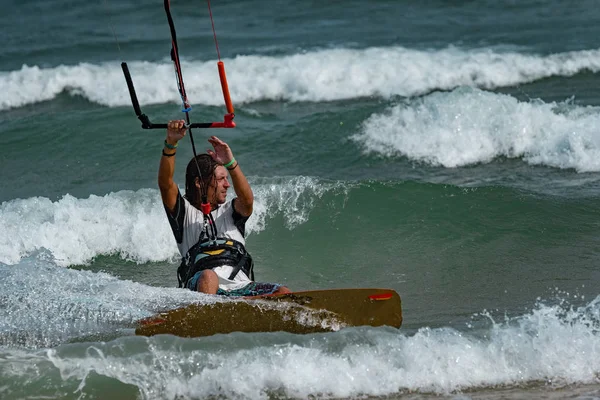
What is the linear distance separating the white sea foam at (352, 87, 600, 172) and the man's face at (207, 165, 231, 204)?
4.80m

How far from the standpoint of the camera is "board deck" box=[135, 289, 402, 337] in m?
5.72

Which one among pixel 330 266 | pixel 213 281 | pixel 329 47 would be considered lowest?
pixel 330 266

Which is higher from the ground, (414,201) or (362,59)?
(362,59)

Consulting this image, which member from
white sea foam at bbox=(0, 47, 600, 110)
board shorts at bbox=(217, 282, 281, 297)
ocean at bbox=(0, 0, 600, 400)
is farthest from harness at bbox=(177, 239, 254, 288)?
white sea foam at bbox=(0, 47, 600, 110)

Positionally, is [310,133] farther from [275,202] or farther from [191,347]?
[191,347]

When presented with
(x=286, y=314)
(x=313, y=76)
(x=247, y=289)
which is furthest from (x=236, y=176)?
(x=313, y=76)

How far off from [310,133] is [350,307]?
19.5 feet

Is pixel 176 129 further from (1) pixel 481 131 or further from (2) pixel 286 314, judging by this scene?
(1) pixel 481 131

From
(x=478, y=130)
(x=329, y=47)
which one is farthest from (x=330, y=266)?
(x=329, y=47)

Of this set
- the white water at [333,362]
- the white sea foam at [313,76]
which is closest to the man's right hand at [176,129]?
the white water at [333,362]

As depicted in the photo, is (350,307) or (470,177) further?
(470,177)

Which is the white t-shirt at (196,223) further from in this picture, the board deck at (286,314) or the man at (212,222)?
the board deck at (286,314)

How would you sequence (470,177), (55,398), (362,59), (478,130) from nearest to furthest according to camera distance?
1. (55,398)
2. (470,177)
3. (478,130)
4. (362,59)

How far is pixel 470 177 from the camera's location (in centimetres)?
992
